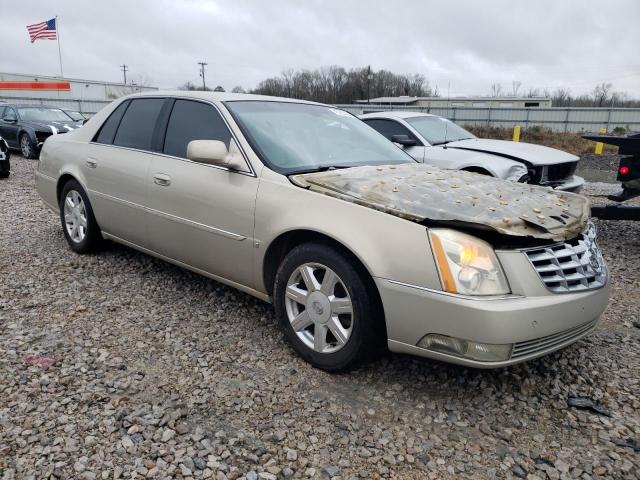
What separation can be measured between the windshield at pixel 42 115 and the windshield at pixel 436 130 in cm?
1073

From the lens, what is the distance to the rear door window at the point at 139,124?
402 cm

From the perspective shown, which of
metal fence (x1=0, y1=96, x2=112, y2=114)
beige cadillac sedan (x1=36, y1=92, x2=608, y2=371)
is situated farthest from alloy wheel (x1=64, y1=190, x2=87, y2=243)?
metal fence (x1=0, y1=96, x2=112, y2=114)

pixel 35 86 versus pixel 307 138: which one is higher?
pixel 35 86

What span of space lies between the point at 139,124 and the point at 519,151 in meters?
5.13

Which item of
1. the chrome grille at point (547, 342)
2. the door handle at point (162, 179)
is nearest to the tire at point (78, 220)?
the door handle at point (162, 179)

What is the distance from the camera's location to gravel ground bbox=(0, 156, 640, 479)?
2.18 m

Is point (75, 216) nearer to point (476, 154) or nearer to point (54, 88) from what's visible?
point (476, 154)

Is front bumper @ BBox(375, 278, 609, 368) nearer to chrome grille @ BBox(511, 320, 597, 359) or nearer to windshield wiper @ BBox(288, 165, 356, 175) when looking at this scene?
chrome grille @ BBox(511, 320, 597, 359)

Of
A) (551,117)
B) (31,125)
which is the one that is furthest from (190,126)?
(551,117)

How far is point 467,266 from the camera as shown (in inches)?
92.4

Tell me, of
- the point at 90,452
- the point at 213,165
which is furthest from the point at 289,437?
the point at 213,165

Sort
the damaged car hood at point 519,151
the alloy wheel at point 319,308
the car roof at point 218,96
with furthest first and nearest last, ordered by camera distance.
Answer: the damaged car hood at point 519,151 → the car roof at point 218,96 → the alloy wheel at point 319,308

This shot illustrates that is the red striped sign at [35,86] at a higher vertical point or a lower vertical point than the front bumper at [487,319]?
higher

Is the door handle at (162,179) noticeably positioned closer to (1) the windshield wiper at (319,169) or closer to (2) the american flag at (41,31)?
(1) the windshield wiper at (319,169)
